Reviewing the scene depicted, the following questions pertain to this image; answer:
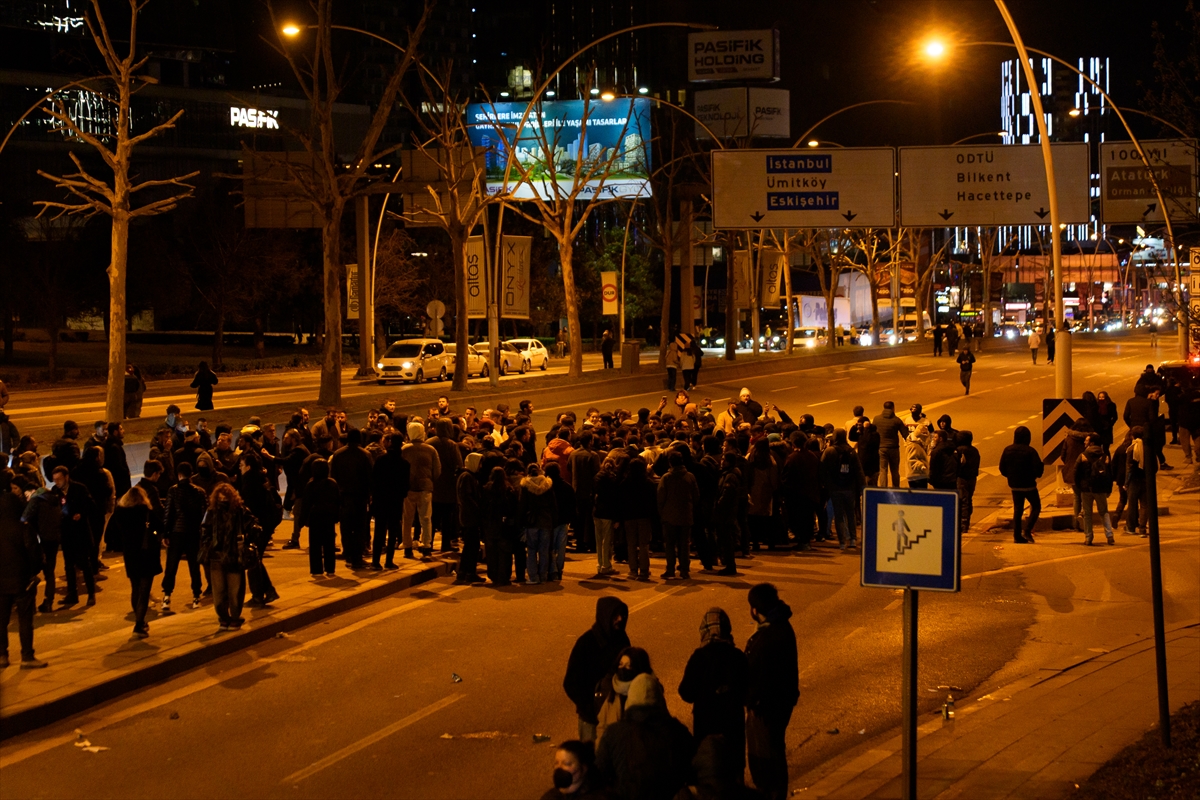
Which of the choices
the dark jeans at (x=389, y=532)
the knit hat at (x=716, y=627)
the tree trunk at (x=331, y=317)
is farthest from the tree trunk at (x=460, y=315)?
the knit hat at (x=716, y=627)

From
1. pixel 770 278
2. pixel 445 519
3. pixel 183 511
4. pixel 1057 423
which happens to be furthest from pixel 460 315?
pixel 770 278

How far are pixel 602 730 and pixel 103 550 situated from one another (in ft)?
37.3

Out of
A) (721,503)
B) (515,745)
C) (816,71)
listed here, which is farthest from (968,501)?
(816,71)

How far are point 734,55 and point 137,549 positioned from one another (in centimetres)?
10876

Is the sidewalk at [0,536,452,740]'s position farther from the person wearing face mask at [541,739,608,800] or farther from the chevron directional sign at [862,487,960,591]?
the chevron directional sign at [862,487,960,591]

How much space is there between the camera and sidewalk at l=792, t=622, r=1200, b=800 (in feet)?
25.5

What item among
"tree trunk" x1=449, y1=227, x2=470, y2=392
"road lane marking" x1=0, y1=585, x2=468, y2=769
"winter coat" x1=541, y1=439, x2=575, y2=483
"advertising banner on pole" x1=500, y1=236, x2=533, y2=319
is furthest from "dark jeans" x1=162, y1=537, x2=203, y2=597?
"advertising banner on pole" x1=500, y1=236, x2=533, y2=319

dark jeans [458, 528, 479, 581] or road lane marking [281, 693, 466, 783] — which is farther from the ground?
dark jeans [458, 528, 479, 581]

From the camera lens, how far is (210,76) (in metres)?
114

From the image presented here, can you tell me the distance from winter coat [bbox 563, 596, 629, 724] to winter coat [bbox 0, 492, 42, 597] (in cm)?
525

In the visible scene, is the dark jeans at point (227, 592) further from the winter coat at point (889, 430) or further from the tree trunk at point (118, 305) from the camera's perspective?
the tree trunk at point (118, 305)

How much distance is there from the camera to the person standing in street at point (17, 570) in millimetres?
10344

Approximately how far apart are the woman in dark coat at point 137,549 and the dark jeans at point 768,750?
6.22 metres

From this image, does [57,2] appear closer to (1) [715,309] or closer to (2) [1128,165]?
(1) [715,309]
